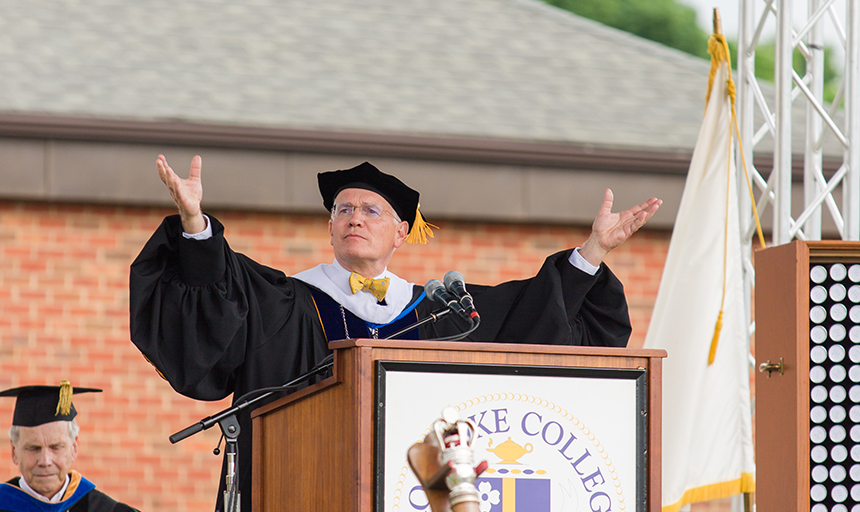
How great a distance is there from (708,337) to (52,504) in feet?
9.89

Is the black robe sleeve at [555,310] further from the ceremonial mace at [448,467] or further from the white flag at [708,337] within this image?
the ceremonial mace at [448,467]

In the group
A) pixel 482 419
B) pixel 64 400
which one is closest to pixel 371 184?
pixel 482 419

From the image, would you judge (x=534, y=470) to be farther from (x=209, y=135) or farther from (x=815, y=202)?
(x=209, y=135)

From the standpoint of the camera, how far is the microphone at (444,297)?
2.81 meters

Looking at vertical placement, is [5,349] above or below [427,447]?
above

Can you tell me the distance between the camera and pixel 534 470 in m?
2.40

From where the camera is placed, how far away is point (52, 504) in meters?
5.02

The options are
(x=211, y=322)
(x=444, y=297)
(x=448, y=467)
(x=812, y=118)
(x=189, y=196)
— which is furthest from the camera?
(x=812, y=118)

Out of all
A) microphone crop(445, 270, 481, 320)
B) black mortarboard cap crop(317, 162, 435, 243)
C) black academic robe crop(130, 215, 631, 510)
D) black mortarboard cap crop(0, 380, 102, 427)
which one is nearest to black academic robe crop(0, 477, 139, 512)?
black mortarboard cap crop(0, 380, 102, 427)

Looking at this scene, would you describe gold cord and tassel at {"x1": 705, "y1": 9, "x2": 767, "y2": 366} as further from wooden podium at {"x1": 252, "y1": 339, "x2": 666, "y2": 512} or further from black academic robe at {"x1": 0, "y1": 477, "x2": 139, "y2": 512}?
black academic robe at {"x1": 0, "y1": 477, "x2": 139, "y2": 512}

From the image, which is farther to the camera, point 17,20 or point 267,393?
point 17,20

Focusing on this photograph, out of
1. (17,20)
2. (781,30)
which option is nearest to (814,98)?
(781,30)

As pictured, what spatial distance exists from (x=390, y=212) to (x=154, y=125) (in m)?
2.91

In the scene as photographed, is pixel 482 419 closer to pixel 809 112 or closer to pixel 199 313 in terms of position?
pixel 199 313
